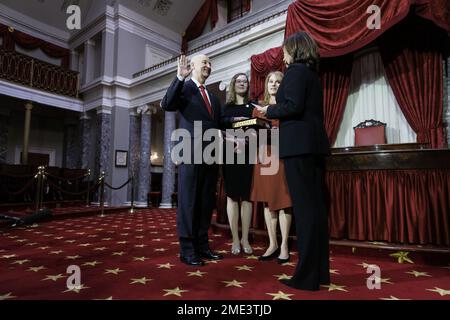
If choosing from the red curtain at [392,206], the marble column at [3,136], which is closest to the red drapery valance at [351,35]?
the red curtain at [392,206]

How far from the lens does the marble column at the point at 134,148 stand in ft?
35.6

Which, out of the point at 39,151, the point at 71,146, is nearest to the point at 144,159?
the point at 71,146

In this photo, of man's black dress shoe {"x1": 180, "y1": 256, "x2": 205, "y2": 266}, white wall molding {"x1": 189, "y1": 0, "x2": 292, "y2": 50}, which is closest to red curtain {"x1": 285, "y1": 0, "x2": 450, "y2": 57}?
man's black dress shoe {"x1": 180, "y1": 256, "x2": 205, "y2": 266}

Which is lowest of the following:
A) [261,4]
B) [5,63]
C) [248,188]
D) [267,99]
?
[248,188]

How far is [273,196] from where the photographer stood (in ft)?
8.30

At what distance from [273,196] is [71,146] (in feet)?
42.3

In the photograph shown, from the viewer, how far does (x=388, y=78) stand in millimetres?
4824

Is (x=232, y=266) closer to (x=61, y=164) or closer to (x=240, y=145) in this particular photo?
(x=240, y=145)

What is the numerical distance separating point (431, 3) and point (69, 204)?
9.84 metres

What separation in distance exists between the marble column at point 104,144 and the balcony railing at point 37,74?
1950 millimetres

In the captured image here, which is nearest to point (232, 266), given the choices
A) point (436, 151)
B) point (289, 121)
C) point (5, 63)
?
point (289, 121)

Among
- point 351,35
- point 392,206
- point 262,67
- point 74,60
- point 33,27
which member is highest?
point 33,27

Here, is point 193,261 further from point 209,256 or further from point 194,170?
point 194,170

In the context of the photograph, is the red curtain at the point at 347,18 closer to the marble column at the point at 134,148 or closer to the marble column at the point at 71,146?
the marble column at the point at 134,148
